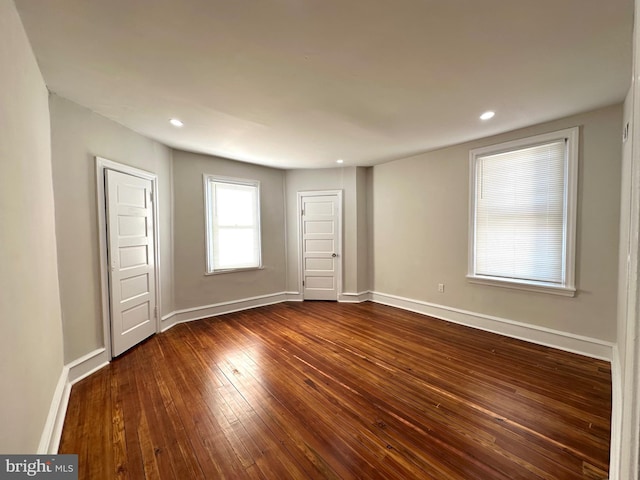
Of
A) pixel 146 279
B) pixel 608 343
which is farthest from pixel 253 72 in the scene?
pixel 608 343

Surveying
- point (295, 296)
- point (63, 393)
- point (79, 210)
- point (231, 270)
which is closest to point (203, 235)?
point (231, 270)

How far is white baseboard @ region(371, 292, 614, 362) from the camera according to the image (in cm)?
273

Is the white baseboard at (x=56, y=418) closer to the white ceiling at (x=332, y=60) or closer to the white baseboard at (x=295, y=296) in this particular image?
the white ceiling at (x=332, y=60)

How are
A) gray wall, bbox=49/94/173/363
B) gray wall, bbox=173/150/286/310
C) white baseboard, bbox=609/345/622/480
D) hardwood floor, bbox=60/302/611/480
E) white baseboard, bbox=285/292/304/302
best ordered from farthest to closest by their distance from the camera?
white baseboard, bbox=285/292/304/302 < gray wall, bbox=173/150/286/310 < gray wall, bbox=49/94/173/363 < hardwood floor, bbox=60/302/611/480 < white baseboard, bbox=609/345/622/480

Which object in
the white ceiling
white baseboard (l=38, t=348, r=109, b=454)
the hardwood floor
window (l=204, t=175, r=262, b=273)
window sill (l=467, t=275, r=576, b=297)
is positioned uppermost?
the white ceiling

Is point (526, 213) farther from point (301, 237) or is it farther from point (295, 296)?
point (295, 296)

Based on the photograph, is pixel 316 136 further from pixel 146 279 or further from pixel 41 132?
pixel 146 279

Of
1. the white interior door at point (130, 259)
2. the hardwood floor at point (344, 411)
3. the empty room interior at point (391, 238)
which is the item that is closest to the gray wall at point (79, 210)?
the empty room interior at point (391, 238)

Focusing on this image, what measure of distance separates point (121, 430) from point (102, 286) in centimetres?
148

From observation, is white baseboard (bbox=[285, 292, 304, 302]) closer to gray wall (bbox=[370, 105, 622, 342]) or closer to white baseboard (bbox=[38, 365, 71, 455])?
gray wall (bbox=[370, 105, 622, 342])

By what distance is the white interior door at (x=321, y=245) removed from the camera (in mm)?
5023

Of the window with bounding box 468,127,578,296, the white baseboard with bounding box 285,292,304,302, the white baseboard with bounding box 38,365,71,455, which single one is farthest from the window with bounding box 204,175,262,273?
the window with bounding box 468,127,578,296

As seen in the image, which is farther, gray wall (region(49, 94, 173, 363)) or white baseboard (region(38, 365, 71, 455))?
gray wall (region(49, 94, 173, 363))

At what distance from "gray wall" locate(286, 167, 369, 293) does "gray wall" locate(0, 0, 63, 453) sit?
3499mm
